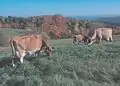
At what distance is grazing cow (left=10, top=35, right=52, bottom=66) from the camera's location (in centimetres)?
1602

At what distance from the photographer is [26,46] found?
16.4 m

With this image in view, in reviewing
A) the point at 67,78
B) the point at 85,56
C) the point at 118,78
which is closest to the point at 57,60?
the point at 85,56

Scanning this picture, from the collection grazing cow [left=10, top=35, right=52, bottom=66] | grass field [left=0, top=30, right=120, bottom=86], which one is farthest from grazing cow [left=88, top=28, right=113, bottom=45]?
grass field [left=0, top=30, right=120, bottom=86]

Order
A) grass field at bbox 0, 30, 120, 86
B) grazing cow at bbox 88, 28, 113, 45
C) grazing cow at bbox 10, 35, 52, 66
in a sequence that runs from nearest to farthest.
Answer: grass field at bbox 0, 30, 120, 86 < grazing cow at bbox 10, 35, 52, 66 < grazing cow at bbox 88, 28, 113, 45

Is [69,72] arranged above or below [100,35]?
above

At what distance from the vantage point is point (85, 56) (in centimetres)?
1423

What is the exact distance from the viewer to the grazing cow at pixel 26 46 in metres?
16.0

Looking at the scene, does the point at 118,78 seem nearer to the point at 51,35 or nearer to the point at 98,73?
the point at 98,73

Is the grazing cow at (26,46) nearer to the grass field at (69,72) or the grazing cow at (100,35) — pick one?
the grass field at (69,72)

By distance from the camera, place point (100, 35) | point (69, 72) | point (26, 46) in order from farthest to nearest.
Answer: point (100, 35) → point (26, 46) → point (69, 72)

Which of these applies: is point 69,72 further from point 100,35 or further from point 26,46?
point 100,35

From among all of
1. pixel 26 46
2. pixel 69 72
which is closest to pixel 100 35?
pixel 26 46

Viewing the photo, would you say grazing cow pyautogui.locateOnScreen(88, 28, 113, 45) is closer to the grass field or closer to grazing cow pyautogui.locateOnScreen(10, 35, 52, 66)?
grazing cow pyautogui.locateOnScreen(10, 35, 52, 66)

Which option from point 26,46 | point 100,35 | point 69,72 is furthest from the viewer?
point 100,35
